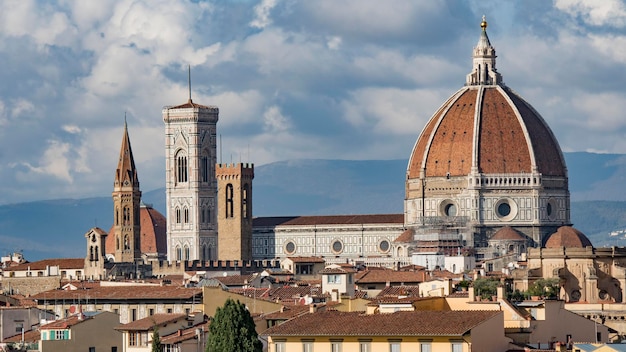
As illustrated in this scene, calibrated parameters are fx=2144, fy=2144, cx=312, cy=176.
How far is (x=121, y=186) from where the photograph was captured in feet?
499

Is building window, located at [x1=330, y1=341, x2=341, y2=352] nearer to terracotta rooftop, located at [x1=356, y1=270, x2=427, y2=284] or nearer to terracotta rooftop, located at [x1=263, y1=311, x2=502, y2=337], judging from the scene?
terracotta rooftop, located at [x1=263, y1=311, x2=502, y2=337]

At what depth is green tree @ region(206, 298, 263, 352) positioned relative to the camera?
166 ft

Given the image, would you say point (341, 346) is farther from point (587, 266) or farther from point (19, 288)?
point (19, 288)

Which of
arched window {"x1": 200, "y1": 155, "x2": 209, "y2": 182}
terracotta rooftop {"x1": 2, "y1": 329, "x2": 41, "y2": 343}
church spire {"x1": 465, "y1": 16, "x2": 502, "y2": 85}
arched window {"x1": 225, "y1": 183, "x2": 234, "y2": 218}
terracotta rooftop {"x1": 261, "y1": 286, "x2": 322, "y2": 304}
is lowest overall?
terracotta rooftop {"x1": 2, "y1": 329, "x2": 41, "y2": 343}

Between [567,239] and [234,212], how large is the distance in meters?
30.6

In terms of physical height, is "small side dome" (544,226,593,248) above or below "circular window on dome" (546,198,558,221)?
below

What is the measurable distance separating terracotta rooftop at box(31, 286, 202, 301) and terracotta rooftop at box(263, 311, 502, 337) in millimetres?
25869

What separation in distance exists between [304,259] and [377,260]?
25.9m

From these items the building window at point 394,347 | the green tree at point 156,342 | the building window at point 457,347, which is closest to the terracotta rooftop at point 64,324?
the green tree at point 156,342

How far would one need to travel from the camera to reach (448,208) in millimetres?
159375

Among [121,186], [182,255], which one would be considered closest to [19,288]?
[121,186]

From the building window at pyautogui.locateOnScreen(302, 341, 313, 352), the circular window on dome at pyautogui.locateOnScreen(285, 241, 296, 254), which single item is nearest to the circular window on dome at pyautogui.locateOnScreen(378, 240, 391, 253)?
the circular window on dome at pyautogui.locateOnScreen(285, 241, 296, 254)

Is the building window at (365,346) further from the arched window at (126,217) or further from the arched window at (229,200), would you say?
the arched window at (229,200)

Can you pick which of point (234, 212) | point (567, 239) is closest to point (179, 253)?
point (234, 212)
